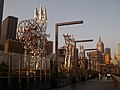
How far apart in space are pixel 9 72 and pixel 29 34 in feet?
30.4

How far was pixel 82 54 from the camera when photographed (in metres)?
47.6

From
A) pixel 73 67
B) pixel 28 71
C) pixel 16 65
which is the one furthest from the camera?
pixel 73 67

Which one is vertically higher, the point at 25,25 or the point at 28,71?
the point at 25,25

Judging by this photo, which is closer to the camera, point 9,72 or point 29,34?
Answer: point 9,72

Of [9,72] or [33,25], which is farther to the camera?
[33,25]

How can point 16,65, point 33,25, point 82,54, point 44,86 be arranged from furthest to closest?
point 82,54 < point 33,25 < point 44,86 < point 16,65

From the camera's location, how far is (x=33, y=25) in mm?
22016

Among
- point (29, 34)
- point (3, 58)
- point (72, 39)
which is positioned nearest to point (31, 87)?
point (3, 58)

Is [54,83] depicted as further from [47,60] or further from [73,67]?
[73,67]

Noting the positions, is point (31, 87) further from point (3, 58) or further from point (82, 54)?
point (82, 54)

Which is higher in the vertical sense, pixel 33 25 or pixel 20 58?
pixel 33 25

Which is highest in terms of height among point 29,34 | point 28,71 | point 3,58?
point 29,34

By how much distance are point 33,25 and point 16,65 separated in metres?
8.40

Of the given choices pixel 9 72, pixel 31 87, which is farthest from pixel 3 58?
pixel 31 87
